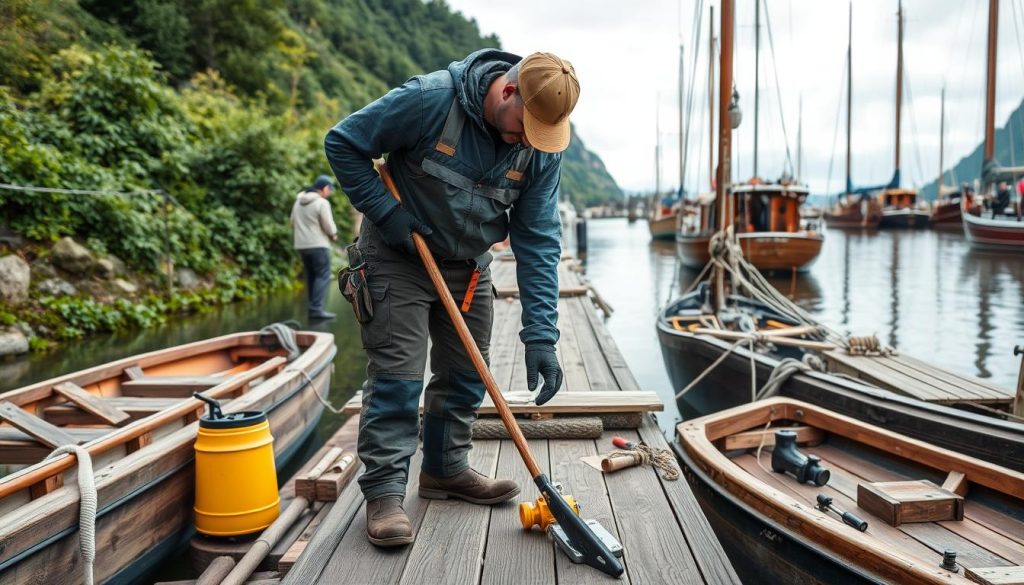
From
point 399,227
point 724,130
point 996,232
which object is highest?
point 724,130

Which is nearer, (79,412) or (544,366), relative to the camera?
(544,366)

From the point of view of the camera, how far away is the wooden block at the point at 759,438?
4324 millimetres

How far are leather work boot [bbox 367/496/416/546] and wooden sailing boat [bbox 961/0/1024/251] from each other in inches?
1097

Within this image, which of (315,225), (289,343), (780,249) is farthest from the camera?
(780,249)

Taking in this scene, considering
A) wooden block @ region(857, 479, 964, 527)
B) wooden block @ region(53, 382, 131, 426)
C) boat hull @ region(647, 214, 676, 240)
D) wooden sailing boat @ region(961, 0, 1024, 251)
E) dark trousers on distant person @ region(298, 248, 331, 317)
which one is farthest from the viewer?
boat hull @ region(647, 214, 676, 240)

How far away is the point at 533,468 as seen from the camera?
8.48 feet

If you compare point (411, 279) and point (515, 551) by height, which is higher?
point (411, 279)

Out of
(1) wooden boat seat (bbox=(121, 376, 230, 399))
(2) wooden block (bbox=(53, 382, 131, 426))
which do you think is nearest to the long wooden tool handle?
(2) wooden block (bbox=(53, 382, 131, 426))

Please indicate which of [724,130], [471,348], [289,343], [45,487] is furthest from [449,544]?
[724,130]

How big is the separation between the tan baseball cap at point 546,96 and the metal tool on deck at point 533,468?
0.57 m

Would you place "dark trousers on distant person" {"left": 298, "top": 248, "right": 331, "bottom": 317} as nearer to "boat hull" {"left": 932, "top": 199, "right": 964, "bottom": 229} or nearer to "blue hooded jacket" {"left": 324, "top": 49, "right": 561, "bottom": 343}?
"blue hooded jacket" {"left": 324, "top": 49, "right": 561, "bottom": 343}

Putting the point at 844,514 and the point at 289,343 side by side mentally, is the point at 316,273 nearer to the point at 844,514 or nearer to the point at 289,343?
the point at 289,343

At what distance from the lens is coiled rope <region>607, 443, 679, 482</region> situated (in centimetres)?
312

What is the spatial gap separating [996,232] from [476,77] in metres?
28.3
